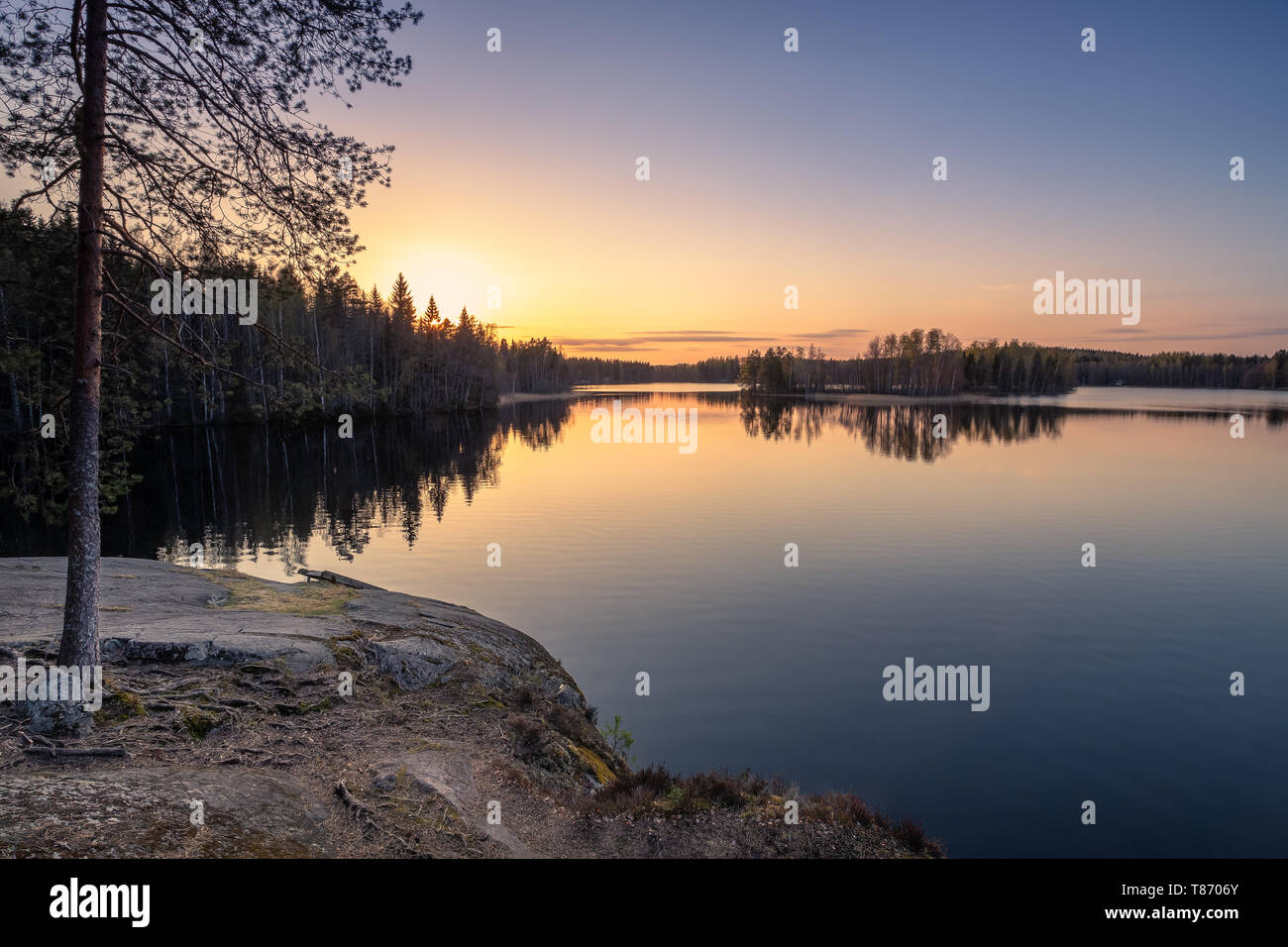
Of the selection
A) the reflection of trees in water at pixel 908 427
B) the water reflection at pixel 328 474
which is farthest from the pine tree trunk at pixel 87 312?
the reflection of trees in water at pixel 908 427

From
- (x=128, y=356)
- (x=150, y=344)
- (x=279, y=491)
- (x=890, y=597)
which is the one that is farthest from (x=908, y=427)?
(x=150, y=344)

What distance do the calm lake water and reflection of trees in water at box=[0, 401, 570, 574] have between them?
11.5 inches

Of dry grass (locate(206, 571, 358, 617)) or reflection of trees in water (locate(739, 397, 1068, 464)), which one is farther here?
reflection of trees in water (locate(739, 397, 1068, 464))

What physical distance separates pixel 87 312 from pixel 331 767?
20.3ft

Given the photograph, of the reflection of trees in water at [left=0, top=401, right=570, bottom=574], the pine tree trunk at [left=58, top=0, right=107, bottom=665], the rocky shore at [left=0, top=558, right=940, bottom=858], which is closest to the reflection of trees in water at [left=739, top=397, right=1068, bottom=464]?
the reflection of trees in water at [left=0, top=401, right=570, bottom=574]

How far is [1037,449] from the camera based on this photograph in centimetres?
5912

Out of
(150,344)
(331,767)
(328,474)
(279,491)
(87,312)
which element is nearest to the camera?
(87,312)

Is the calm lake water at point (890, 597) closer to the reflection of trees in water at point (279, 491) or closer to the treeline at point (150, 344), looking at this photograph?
the reflection of trees in water at point (279, 491)

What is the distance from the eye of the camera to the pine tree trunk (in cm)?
754

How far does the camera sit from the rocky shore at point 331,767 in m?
6.48

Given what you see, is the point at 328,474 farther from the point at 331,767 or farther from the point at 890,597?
the point at 331,767

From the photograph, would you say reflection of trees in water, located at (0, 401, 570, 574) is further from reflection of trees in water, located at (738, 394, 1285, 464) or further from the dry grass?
reflection of trees in water, located at (738, 394, 1285, 464)

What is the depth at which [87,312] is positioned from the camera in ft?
25.0

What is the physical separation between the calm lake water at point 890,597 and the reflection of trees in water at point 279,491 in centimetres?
29
